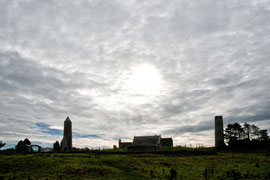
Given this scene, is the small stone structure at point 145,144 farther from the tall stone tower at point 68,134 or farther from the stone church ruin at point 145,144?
the tall stone tower at point 68,134

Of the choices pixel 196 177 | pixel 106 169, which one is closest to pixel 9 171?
pixel 106 169

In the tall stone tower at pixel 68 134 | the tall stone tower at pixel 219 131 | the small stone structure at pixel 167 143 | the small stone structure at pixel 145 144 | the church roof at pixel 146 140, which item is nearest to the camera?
the tall stone tower at pixel 68 134

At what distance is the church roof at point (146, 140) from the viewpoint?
7041 cm

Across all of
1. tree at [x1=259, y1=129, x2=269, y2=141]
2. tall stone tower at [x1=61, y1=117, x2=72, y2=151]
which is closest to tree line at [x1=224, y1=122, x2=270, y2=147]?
tree at [x1=259, y1=129, x2=269, y2=141]

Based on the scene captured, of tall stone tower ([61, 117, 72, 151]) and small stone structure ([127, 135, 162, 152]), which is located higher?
tall stone tower ([61, 117, 72, 151])

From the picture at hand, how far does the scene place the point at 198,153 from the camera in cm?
4819

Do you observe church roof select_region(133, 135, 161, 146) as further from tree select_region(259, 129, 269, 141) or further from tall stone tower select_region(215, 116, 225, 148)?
tree select_region(259, 129, 269, 141)

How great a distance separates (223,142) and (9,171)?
6467cm

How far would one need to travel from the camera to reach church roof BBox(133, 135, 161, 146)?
7041 centimetres

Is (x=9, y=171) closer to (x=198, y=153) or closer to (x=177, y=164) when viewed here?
(x=177, y=164)

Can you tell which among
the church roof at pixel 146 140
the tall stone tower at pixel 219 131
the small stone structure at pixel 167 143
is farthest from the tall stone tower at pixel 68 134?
the tall stone tower at pixel 219 131

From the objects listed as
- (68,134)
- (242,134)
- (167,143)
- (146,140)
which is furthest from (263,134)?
(68,134)

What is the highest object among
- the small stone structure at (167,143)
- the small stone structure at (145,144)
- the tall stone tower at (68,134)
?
the tall stone tower at (68,134)

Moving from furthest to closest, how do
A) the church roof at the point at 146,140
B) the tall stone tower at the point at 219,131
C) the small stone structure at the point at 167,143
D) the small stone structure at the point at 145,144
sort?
the small stone structure at the point at 167,143, the tall stone tower at the point at 219,131, the church roof at the point at 146,140, the small stone structure at the point at 145,144
